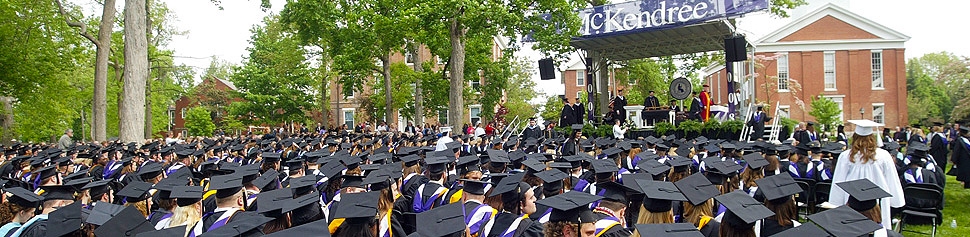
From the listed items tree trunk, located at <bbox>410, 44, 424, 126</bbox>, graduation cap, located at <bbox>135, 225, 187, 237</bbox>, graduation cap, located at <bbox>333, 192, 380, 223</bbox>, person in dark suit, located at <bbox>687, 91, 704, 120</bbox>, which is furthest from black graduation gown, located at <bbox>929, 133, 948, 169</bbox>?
tree trunk, located at <bbox>410, 44, 424, 126</bbox>

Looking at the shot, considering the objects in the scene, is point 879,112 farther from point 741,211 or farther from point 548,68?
point 741,211

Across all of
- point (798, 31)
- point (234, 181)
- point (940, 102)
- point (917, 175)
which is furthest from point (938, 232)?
point (940, 102)

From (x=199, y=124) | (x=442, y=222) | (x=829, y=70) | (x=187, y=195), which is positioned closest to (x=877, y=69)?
(x=829, y=70)

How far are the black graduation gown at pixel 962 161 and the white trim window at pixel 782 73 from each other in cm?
2492

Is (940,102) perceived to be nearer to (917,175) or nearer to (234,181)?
(917,175)

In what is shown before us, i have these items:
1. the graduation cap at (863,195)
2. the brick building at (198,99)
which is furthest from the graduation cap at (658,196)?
the brick building at (198,99)

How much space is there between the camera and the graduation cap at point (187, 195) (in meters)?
3.95

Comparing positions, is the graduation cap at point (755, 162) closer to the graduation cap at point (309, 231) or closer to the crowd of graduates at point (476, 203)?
the crowd of graduates at point (476, 203)

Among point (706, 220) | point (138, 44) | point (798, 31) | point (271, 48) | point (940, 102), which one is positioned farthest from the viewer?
point (940, 102)

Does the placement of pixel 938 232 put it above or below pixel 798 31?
below

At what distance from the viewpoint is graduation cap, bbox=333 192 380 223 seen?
3146 millimetres

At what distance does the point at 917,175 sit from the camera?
693 centimetres

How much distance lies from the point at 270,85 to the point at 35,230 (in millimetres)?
34742

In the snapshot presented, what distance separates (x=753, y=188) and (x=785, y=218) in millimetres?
2040
